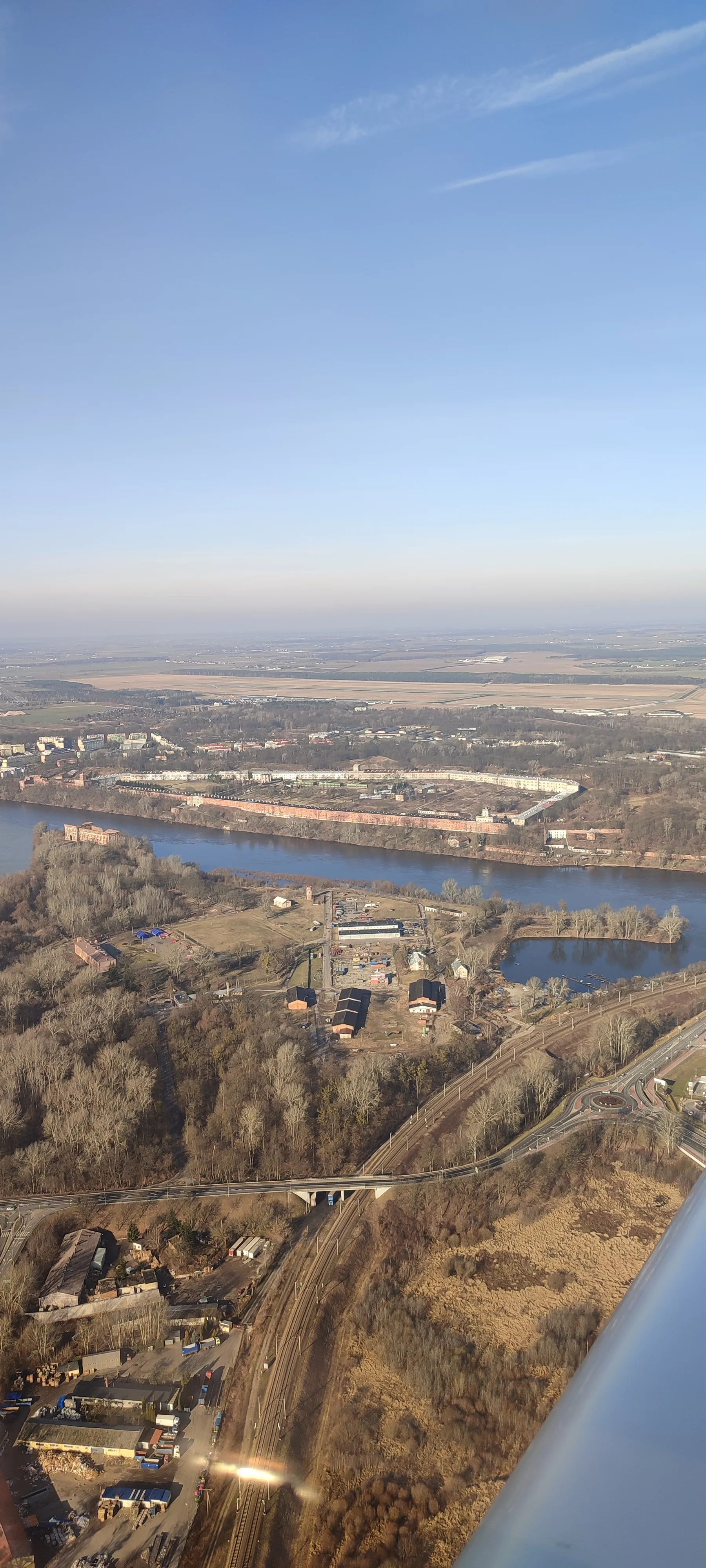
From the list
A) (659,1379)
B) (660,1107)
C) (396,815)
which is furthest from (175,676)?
A: (659,1379)

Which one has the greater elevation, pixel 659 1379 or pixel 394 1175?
pixel 659 1379

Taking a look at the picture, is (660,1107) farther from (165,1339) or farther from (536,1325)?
(165,1339)

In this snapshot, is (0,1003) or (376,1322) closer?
(376,1322)

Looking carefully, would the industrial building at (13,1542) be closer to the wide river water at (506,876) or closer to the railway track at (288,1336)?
the railway track at (288,1336)

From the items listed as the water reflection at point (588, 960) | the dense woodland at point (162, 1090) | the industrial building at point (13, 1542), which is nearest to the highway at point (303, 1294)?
the dense woodland at point (162, 1090)

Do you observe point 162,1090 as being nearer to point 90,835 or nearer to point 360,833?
point 90,835

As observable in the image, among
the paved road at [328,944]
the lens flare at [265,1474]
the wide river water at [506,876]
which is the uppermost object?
the lens flare at [265,1474]

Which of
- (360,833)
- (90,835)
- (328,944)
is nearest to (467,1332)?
(328,944)

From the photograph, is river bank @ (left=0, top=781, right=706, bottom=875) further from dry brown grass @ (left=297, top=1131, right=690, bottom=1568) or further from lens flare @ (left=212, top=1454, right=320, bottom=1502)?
lens flare @ (left=212, top=1454, right=320, bottom=1502)
